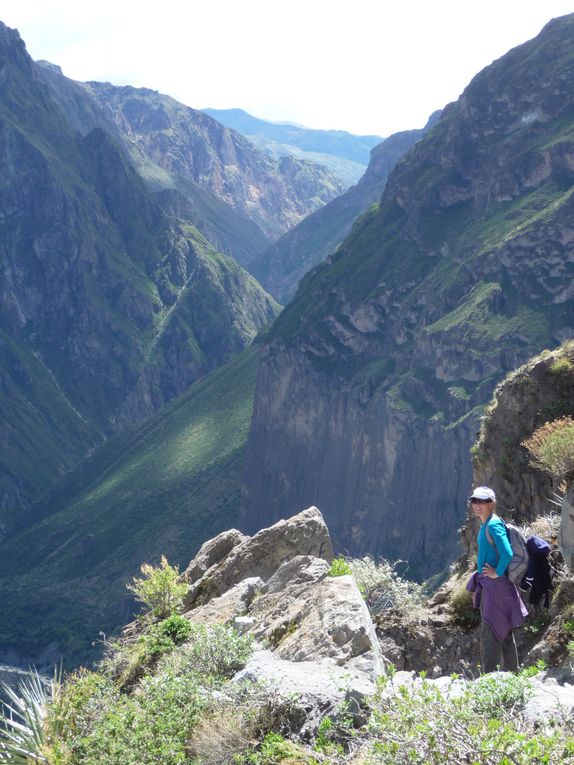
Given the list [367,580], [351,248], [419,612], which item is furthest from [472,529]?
[351,248]

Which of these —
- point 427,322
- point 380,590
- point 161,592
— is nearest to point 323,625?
point 161,592

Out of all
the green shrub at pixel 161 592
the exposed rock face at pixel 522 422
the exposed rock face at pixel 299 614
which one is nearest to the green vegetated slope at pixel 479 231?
the exposed rock face at pixel 522 422

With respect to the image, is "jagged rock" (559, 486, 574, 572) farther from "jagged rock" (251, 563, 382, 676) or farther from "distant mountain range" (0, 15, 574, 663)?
"distant mountain range" (0, 15, 574, 663)

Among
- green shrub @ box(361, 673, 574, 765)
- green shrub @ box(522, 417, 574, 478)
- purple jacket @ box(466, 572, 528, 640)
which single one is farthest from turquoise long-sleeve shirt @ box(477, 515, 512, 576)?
green shrub @ box(361, 673, 574, 765)

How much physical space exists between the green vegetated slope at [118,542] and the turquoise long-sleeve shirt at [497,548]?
130240 mm

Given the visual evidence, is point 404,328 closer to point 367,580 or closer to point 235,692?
point 367,580

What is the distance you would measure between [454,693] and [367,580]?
13.1 m

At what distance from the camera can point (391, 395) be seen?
137 meters

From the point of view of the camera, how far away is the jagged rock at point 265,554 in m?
23.3

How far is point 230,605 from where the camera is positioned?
19.8m

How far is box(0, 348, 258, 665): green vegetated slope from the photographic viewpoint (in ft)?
505

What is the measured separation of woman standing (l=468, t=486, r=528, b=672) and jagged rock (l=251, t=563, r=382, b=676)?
1860mm

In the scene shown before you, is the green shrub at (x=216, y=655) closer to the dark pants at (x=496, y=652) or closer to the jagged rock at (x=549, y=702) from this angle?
the dark pants at (x=496, y=652)

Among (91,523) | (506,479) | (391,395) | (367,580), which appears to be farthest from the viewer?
(91,523)
